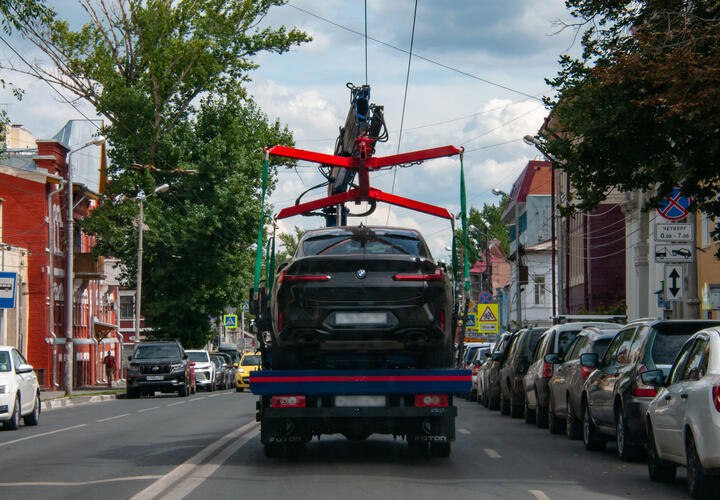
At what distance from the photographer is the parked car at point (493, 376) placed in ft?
89.7

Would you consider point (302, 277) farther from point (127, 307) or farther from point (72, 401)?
point (127, 307)

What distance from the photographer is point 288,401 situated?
1408 centimetres

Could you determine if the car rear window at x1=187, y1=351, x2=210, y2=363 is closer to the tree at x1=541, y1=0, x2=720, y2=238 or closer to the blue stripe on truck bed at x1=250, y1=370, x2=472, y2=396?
the tree at x1=541, y1=0, x2=720, y2=238

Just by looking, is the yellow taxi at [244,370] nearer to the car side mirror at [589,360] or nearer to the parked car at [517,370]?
the parked car at [517,370]

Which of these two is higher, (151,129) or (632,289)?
(151,129)

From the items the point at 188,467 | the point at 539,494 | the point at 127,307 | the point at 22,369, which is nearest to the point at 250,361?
the point at 22,369

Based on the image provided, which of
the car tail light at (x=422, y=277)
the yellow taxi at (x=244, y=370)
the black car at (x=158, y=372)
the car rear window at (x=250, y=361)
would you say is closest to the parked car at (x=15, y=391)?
the car tail light at (x=422, y=277)

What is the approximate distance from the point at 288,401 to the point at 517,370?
34.9ft

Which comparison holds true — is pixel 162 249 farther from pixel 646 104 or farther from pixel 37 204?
pixel 646 104

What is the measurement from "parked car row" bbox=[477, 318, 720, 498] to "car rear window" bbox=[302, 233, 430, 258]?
272 centimetres

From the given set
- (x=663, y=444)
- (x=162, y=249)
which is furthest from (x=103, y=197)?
(x=663, y=444)

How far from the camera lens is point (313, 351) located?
561 inches

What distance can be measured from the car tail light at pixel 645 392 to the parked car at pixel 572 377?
135 inches

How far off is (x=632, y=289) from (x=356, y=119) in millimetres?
29188
